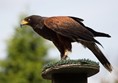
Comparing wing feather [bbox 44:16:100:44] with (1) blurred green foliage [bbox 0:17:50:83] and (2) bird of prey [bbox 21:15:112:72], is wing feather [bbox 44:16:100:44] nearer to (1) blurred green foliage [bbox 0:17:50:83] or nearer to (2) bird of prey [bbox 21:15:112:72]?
(2) bird of prey [bbox 21:15:112:72]

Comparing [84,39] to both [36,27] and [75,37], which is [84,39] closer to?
[75,37]

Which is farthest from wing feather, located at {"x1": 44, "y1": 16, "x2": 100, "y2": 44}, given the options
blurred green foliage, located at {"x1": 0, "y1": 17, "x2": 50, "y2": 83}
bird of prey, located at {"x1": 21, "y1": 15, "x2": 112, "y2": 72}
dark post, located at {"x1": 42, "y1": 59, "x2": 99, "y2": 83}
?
blurred green foliage, located at {"x1": 0, "y1": 17, "x2": 50, "y2": 83}

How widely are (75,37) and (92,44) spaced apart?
1.18ft

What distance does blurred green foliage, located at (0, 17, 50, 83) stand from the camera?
22031mm

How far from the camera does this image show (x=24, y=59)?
22578mm

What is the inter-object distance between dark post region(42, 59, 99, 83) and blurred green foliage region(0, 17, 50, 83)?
48.1ft

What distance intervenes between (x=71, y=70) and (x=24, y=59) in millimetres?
15835

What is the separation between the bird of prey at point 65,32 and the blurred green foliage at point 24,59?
13.4 m

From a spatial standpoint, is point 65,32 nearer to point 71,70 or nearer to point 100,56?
point 100,56

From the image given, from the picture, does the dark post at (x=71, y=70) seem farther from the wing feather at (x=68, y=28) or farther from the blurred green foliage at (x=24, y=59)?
the blurred green foliage at (x=24, y=59)

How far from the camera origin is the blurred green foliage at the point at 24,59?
22.0 m

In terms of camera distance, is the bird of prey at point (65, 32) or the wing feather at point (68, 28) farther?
the wing feather at point (68, 28)

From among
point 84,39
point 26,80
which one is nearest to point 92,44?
point 84,39

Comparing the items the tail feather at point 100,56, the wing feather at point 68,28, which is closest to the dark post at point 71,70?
the tail feather at point 100,56
